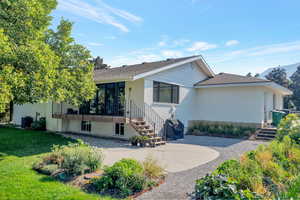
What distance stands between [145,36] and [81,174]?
12.2 m

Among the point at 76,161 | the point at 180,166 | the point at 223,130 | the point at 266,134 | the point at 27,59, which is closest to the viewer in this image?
the point at 76,161

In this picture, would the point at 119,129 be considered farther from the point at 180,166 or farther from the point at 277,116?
the point at 277,116

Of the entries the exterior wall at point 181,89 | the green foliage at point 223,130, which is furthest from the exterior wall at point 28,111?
the green foliage at point 223,130

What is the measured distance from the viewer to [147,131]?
10.4 metres

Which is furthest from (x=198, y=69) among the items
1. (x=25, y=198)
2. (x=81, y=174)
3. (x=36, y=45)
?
(x=25, y=198)

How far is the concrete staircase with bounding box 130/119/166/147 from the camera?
32.2ft

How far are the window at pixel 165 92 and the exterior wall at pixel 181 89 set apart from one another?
0.29 metres

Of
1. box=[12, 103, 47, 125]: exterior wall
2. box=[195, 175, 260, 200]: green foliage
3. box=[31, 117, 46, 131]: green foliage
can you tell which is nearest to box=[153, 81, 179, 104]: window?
box=[31, 117, 46, 131]: green foliage

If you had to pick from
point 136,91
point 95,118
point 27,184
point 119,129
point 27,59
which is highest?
point 27,59

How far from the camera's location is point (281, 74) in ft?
97.0

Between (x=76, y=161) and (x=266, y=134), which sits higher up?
(x=76, y=161)

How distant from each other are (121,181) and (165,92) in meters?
9.32

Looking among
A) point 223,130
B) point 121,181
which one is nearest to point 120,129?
point 223,130

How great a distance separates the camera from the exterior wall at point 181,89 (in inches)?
461
